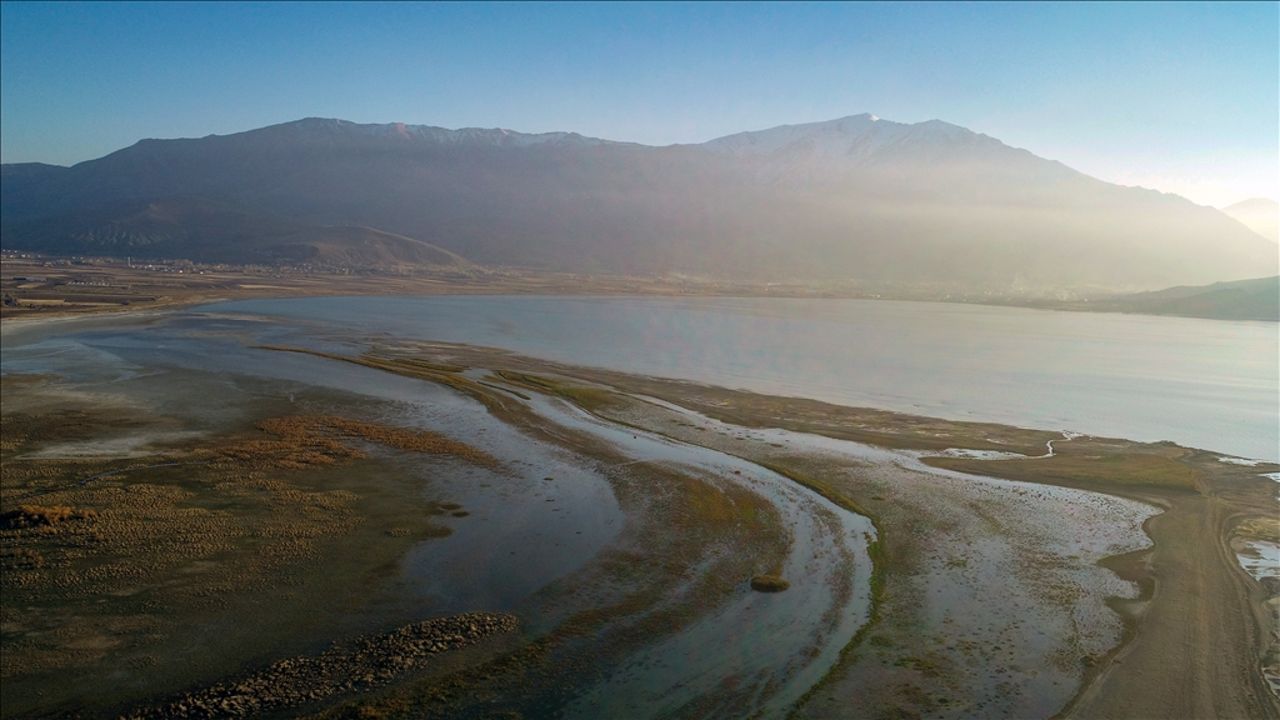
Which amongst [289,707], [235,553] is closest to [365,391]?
[235,553]

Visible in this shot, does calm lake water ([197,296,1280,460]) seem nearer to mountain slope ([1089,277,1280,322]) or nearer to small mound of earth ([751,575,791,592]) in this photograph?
mountain slope ([1089,277,1280,322])

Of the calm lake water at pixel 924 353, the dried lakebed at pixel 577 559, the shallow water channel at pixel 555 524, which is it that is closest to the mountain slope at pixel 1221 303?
the calm lake water at pixel 924 353

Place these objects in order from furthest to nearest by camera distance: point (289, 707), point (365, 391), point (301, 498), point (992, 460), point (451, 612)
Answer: point (365, 391) < point (992, 460) < point (301, 498) < point (451, 612) < point (289, 707)

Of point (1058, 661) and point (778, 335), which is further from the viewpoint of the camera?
point (778, 335)

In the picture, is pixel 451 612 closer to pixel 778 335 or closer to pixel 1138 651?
pixel 1138 651

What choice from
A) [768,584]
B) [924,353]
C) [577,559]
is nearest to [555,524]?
[577,559]

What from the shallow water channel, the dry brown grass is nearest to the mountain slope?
the shallow water channel

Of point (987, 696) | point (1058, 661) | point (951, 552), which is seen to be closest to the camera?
point (987, 696)
